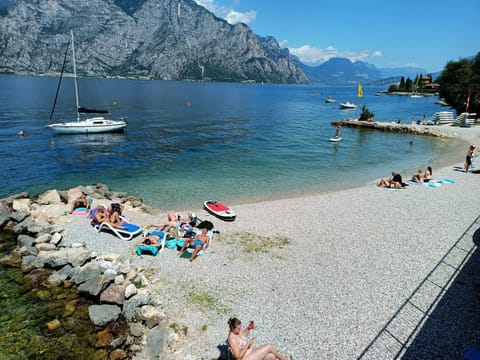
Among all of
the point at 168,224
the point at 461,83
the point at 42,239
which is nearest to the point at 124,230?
the point at 168,224

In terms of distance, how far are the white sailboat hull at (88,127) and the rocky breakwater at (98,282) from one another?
31887mm

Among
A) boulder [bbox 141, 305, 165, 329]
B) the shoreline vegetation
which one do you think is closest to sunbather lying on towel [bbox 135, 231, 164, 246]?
the shoreline vegetation

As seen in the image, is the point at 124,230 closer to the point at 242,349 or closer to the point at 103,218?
the point at 103,218

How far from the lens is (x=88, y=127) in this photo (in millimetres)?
47938

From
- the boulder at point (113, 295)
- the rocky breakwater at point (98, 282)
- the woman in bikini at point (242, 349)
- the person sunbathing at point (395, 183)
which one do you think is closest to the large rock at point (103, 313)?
the rocky breakwater at point (98, 282)

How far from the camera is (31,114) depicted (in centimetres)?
6353

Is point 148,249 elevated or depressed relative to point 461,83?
depressed

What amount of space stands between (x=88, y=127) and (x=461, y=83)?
74.5m

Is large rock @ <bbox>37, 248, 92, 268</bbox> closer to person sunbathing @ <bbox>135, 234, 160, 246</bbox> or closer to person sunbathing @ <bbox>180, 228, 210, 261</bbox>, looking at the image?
person sunbathing @ <bbox>135, 234, 160, 246</bbox>

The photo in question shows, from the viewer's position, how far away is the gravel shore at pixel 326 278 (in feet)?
30.4

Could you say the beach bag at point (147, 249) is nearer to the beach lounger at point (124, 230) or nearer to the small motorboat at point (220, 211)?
the beach lounger at point (124, 230)

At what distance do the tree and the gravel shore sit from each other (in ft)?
190

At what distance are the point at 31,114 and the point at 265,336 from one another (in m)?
72.1

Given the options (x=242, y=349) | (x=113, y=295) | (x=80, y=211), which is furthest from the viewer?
(x=80, y=211)
